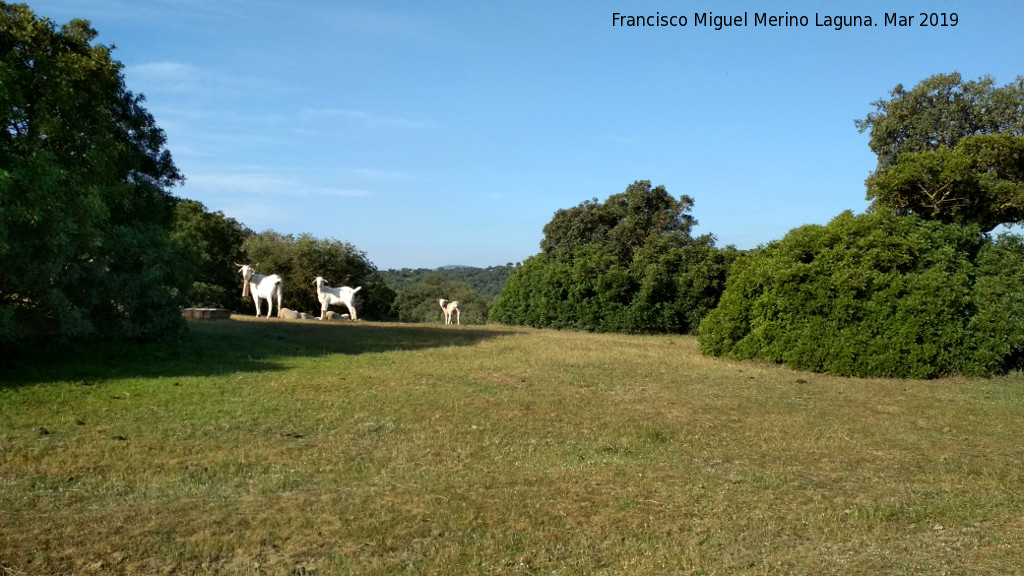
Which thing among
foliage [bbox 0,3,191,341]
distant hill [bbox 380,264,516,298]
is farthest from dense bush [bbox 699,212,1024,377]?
distant hill [bbox 380,264,516,298]

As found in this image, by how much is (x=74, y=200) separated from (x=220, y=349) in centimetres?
477

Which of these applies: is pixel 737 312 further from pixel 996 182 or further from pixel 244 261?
pixel 244 261

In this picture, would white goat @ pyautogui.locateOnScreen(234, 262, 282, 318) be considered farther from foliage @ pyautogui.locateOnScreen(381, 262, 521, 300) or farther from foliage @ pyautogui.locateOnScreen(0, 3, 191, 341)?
foliage @ pyautogui.locateOnScreen(381, 262, 521, 300)

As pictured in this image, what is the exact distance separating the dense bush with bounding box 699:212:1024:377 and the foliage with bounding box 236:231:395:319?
26.4m

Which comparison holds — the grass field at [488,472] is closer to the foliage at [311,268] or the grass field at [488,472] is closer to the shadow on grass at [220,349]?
the shadow on grass at [220,349]

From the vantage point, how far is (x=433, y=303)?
54.8m

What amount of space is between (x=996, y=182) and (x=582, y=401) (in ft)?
37.5

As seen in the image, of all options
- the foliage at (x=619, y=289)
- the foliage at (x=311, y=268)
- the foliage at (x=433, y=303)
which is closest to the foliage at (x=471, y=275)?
the foliage at (x=433, y=303)

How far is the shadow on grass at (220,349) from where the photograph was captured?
40.2 feet

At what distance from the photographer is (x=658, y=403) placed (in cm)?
1150

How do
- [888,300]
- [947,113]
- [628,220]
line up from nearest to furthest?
[888,300], [947,113], [628,220]

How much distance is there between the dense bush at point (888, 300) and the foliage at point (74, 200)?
1262 cm

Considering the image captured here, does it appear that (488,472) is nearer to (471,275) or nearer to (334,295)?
(334,295)

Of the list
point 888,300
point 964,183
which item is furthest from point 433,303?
point 888,300
